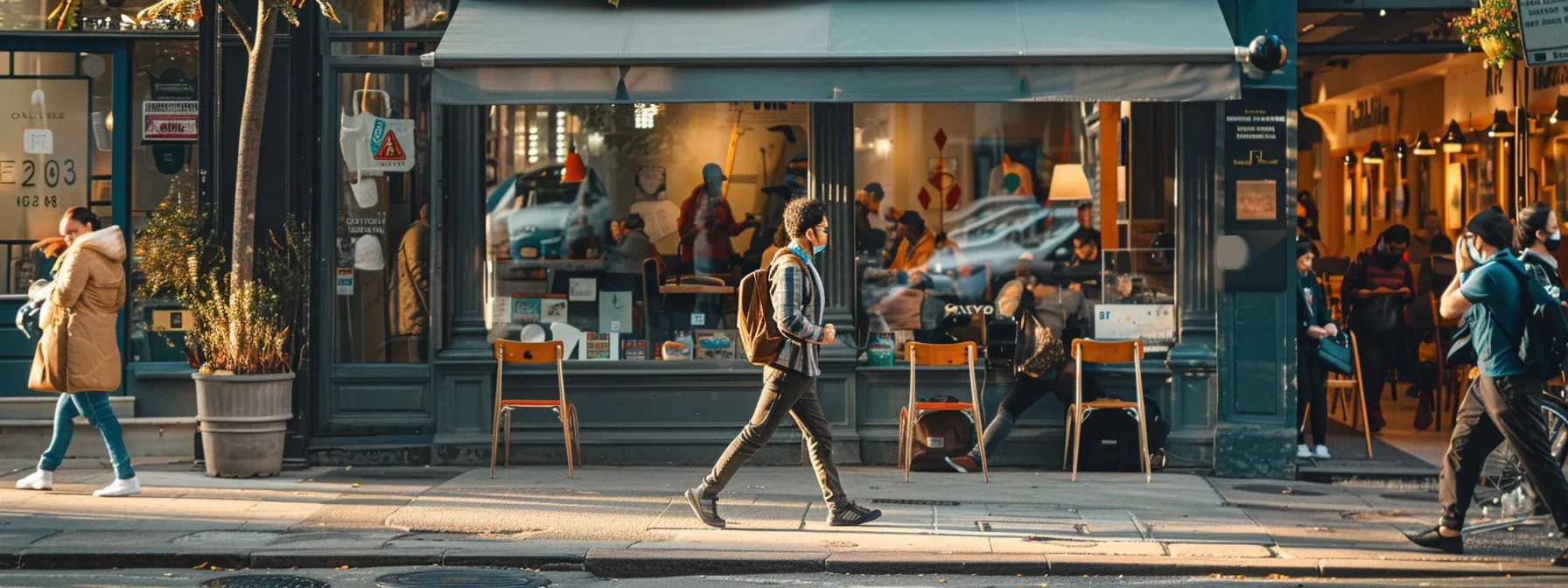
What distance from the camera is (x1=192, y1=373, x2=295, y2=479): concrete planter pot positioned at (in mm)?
10680

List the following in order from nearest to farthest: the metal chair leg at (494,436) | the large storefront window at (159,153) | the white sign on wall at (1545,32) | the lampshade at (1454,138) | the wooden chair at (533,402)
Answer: the white sign on wall at (1545,32)
the metal chair leg at (494,436)
the wooden chair at (533,402)
the large storefront window at (159,153)
the lampshade at (1454,138)

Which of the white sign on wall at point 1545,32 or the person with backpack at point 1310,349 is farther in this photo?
the person with backpack at point 1310,349

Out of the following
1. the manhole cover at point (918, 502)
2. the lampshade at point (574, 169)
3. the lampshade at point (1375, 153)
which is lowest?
the manhole cover at point (918, 502)

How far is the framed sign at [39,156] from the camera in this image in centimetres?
1200

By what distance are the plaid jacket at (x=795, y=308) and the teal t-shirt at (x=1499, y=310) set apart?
3118 mm

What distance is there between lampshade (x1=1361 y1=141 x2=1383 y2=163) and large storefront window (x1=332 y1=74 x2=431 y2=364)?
11490mm

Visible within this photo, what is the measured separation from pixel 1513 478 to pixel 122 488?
7.77m

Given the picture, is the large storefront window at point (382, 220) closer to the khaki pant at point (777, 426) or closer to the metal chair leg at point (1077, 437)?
the khaki pant at point (777, 426)

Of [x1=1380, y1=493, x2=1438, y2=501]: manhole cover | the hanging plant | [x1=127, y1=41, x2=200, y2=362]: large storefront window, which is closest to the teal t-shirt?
the hanging plant

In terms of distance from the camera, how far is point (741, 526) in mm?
9070

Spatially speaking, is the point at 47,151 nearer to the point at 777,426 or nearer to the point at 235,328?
the point at 235,328

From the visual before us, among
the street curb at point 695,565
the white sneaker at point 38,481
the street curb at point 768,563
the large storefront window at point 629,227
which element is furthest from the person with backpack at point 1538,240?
the white sneaker at point 38,481

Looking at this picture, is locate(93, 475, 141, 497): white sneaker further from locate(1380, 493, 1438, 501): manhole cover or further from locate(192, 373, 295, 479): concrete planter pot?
locate(1380, 493, 1438, 501): manhole cover

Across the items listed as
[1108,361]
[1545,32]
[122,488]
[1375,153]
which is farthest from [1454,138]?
[122,488]
